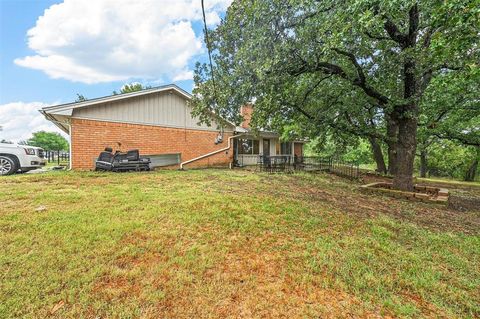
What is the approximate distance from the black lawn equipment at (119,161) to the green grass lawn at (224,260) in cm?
441

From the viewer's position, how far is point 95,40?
34.9ft

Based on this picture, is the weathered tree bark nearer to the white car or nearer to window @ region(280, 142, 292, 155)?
window @ region(280, 142, 292, 155)

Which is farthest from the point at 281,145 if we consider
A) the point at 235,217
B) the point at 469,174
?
the point at 469,174

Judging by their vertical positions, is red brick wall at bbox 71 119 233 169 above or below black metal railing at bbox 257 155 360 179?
above

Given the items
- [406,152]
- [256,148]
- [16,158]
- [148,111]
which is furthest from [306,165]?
[16,158]

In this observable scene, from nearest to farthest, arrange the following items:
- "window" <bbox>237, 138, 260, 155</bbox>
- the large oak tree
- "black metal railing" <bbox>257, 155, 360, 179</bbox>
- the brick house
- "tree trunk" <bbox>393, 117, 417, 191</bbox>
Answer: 1. the large oak tree
2. "tree trunk" <bbox>393, 117, 417, 191</bbox>
3. the brick house
4. "black metal railing" <bbox>257, 155, 360, 179</bbox>
5. "window" <bbox>237, 138, 260, 155</bbox>

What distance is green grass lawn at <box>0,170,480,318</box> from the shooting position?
210cm

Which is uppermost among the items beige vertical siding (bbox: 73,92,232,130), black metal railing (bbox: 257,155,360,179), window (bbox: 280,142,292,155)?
beige vertical siding (bbox: 73,92,232,130)

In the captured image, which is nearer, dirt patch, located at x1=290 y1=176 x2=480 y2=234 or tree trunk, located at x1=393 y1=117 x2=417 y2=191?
dirt patch, located at x1=290 y1=176 x2=480 y2=234

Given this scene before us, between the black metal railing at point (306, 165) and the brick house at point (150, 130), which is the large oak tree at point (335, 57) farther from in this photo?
the black metal railing at point (306, 165)

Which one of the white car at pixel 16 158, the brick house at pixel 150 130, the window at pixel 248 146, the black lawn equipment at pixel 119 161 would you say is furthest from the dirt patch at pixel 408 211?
the white car at pixel 16 158

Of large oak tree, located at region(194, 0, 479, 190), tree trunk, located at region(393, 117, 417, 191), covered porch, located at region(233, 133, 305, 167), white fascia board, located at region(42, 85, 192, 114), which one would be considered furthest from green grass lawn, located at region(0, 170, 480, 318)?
covered porch, located at region(233, 133, 305, 167)

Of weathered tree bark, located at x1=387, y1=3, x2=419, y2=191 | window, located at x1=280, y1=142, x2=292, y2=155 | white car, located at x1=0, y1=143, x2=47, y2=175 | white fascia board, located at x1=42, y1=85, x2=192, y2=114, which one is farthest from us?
window, located at x1=280, y1=142, x2=292, y2=155

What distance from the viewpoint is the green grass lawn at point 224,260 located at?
6.88ft
